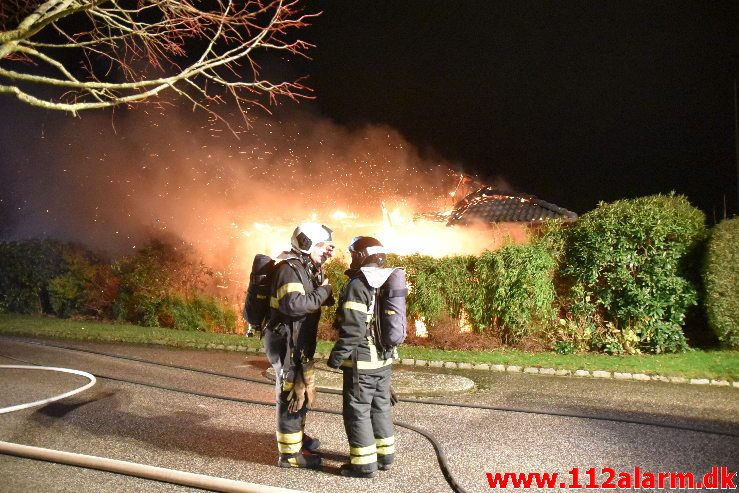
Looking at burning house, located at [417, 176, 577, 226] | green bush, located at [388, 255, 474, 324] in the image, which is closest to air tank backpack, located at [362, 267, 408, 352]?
green bush, located at [388, 255, 474, 324]

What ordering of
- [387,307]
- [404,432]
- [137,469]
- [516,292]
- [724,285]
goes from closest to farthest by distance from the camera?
[137,469] < [387,307] < [404,432] < [724,285] < [516,292]

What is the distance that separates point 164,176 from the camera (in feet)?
78.6

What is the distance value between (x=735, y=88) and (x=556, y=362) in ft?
64.0

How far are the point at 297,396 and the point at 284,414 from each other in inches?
9.2

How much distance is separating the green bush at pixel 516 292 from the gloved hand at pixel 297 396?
750 centimetres

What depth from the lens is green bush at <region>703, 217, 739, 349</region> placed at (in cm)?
980

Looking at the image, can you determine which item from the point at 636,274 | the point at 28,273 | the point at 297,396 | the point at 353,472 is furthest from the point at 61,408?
the point at 28,273

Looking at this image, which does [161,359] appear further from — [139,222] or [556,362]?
[139,222]

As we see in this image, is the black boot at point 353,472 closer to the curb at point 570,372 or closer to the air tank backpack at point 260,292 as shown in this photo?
the air tank backpack at point 260,292

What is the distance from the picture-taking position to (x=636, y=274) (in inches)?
430

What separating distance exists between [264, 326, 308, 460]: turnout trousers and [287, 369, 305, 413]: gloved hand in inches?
2.0

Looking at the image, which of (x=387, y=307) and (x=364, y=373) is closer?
(x=364, y=373)

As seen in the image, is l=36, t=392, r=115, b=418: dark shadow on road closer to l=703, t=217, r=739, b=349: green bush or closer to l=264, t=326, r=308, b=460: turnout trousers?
l=264, t=326, r=308, b=460: turnout trousers

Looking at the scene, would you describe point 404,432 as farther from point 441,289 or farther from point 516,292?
point 441,289
